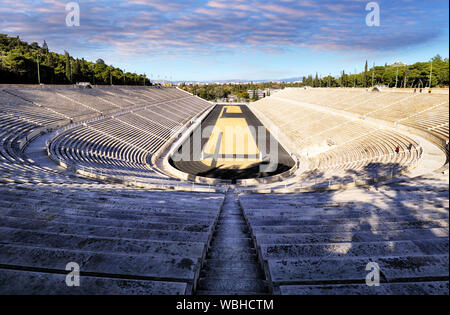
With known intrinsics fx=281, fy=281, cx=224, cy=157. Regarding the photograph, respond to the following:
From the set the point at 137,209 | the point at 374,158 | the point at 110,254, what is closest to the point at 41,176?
the point at 137,209

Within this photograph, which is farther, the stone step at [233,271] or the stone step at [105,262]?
the stone step at [233,271]

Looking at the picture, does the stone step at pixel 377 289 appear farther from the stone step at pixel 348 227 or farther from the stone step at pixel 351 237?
the stone step at pixel 348 227

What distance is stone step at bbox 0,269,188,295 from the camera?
299 centimetres

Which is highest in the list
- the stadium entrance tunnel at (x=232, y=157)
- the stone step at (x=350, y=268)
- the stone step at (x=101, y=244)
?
the stone step at (x=350, y=268)

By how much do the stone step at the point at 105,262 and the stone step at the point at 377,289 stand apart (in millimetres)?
1358

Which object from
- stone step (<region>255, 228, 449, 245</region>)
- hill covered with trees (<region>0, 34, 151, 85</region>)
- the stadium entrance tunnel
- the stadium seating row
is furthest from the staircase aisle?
hill covered with trees (<region>0, 34, 151, 85</region>)

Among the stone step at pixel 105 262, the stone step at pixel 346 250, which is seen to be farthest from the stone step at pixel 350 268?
the stone step at pixel 105 262

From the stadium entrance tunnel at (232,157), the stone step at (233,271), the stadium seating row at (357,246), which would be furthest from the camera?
the stadium entrance tunnel at (232,157)

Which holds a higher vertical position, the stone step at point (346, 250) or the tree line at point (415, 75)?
the tree line at point (415, 75)

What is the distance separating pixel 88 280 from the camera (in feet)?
10.4

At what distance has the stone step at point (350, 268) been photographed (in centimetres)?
325

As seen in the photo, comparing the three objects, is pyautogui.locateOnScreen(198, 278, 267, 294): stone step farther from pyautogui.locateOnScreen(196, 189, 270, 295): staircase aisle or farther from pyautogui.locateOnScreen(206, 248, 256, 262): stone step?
pyautogui.locateOnScreen(206, 248, 256, 262): stone step

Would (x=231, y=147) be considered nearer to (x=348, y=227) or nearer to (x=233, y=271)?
(x=348, y=227)

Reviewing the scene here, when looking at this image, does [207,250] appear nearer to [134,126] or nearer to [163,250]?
[163,250]
